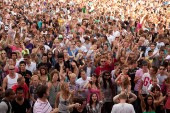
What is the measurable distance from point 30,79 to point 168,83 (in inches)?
130

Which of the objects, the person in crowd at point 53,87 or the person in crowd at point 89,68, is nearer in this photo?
the person in crowd at point 53,87

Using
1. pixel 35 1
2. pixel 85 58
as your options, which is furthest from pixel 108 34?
pixel 35 1

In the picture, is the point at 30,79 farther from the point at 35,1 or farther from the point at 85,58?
the point at 35,1

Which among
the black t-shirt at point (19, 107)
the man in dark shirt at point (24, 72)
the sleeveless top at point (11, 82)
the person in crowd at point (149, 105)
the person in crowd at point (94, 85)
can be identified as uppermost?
the man in dark shirt at point (24, 72)

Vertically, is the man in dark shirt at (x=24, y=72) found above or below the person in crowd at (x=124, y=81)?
above

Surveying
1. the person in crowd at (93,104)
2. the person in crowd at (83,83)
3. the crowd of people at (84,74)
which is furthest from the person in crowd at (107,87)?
the person in crowd at (93,104)

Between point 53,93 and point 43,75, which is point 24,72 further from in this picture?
point 53,93

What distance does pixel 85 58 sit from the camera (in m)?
13.1

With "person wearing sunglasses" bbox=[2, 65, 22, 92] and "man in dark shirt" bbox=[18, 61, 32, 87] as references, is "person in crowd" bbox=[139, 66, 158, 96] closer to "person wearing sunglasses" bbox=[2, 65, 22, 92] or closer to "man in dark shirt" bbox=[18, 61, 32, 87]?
"man in dark shirt" bbox=[18, 61, 32, 87]

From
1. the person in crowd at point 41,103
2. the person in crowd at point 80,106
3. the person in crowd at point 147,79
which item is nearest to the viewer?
the person in crowd at point 41,103

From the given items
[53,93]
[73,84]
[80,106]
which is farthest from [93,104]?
[73,84]

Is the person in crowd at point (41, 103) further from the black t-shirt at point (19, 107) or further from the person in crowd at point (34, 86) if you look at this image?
the person in crowd at point (34, 86)

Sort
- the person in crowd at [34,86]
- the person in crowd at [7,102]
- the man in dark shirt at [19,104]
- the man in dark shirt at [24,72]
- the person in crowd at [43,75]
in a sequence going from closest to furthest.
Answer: the person in crowd at [7,102] → the man in dark shirt at [19,104] → the person in crowd at [34,86] → the person in crowd at [43,75] → the man in dark shirt at [24,72]

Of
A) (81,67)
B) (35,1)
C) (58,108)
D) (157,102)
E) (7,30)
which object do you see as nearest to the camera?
(58,108)
